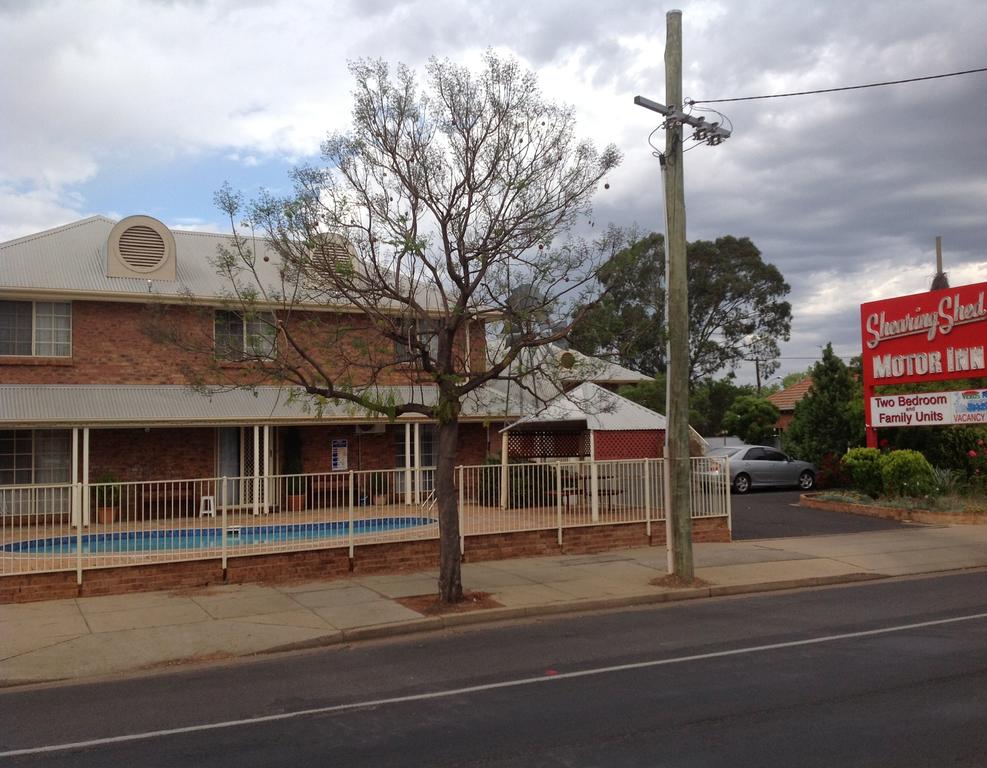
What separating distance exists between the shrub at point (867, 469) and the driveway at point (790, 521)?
1461 mm

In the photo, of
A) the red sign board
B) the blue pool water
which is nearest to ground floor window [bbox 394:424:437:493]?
the blue pool water

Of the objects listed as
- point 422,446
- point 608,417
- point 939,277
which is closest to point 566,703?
point 608,417

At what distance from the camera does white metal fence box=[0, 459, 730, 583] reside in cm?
1258

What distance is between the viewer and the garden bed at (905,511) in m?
20.8

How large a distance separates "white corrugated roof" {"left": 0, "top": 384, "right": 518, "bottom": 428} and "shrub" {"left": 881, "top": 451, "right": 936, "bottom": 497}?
9.92 m

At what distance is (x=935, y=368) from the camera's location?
22.8 metres

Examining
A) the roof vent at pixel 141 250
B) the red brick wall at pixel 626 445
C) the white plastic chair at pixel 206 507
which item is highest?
the roof vent at pixel 141 250

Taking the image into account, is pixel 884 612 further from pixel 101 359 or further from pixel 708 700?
pixel 101 359

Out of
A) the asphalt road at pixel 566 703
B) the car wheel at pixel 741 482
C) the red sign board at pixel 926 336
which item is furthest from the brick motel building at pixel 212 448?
the red sign board at pixel 926 336

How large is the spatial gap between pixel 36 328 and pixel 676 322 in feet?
50.3

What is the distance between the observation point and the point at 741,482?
2825 centimetres

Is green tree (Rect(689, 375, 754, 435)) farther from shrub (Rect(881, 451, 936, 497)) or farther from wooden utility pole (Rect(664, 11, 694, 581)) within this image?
wooden utility pole (Rect(664, 11, 694, 581))

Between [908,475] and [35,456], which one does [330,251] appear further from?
[908,475]

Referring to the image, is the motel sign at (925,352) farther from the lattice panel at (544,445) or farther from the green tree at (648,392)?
the lattice panel at (544,445)
